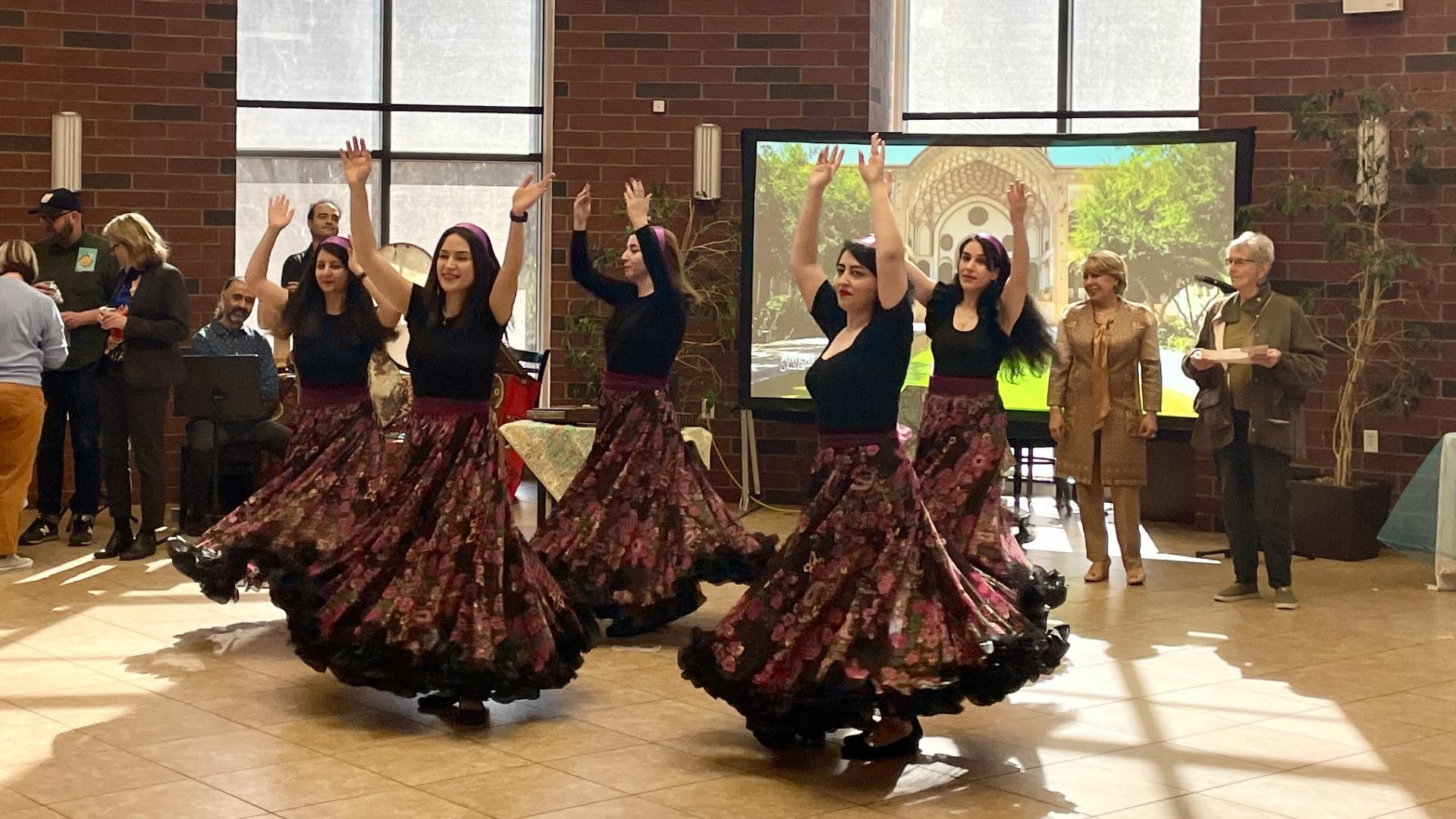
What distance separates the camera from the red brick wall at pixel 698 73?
1020 cm

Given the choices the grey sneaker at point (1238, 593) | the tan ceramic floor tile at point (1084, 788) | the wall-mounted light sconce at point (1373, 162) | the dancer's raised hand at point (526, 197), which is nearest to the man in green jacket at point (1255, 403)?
the grey sneaker at point (1238, 593)

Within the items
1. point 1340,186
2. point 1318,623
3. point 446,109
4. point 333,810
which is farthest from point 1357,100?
point 333,810

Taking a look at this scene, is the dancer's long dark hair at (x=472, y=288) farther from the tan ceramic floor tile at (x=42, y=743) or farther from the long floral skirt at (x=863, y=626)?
the tan ceramic floor tile at (x=42, y=743)

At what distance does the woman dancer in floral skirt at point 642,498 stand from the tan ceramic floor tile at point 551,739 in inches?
44.6

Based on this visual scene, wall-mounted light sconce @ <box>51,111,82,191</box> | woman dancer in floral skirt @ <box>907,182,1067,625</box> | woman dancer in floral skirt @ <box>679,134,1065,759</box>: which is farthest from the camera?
wall-mounted light sconce @ <box>51,111,82,191</box>

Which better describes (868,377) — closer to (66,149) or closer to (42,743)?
(42,743)

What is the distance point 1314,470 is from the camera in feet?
A: 29.3

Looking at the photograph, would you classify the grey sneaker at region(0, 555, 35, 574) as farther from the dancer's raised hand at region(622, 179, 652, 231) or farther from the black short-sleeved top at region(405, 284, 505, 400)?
the dancer's raised hand at region(622, 179, 652, 231)

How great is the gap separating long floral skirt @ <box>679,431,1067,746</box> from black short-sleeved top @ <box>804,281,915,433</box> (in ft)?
0.15

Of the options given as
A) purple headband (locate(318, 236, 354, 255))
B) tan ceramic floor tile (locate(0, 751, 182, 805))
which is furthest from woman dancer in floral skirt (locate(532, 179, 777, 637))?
tan ceramic floor tile (locate(0, 751, 182, 805))

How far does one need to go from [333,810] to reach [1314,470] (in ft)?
21.0

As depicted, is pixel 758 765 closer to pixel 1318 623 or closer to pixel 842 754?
pixel 842 754

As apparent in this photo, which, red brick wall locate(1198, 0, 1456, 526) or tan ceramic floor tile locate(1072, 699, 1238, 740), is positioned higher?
red brick wall locate(1198, 0, 1456, 526)

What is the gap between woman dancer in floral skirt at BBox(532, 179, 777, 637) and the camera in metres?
6.06
